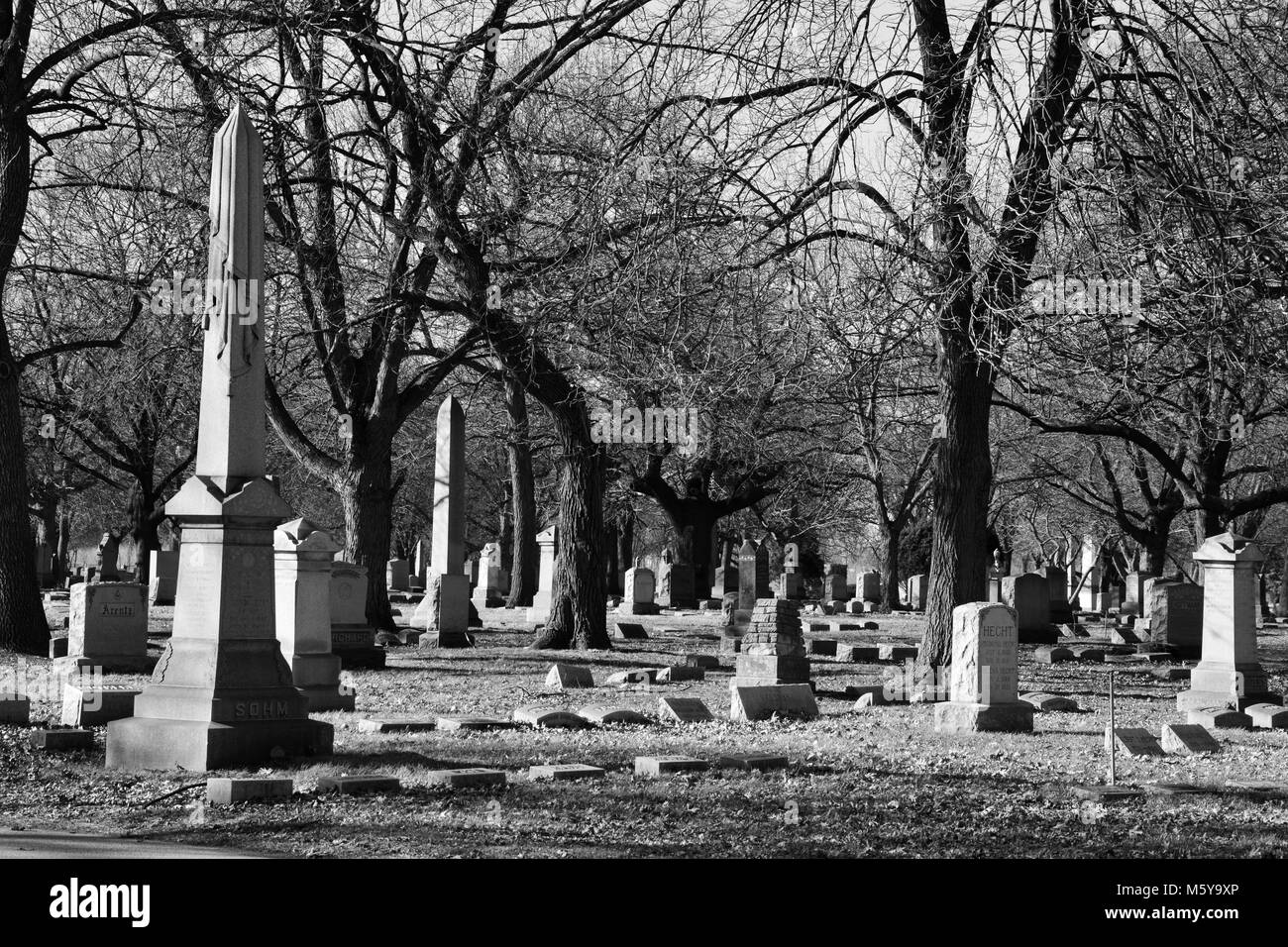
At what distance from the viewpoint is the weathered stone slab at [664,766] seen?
33.4ft

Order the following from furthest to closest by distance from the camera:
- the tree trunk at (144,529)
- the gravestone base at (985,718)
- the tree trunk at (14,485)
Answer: the tree trunk at (144,529) < the tree trunk at (14,485) < the gravestone base at (985,718)

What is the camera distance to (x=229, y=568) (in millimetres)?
10453

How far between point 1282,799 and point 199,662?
745cm

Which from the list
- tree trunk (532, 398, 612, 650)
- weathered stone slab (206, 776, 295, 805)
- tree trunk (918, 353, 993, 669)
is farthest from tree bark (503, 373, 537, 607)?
weathered stone slab (206, 776, 295, 805)

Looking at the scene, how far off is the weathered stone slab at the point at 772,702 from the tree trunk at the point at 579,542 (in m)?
7.79

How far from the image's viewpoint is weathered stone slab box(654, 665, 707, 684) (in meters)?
18.5

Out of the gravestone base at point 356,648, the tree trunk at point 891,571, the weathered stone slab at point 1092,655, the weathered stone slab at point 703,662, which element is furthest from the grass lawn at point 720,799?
the tree trunk at point 891,571

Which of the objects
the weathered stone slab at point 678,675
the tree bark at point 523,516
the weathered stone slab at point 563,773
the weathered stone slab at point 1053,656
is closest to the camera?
the weathered stone slab at point 563,773

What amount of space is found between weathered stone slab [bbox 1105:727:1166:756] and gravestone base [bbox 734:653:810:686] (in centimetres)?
554

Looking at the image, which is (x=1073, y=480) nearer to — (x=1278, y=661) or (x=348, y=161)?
(x=1278, y=661)

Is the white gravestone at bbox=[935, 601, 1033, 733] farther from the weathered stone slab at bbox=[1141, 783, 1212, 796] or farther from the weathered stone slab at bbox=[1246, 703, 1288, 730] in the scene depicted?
the weathered stone slab at bbox=[1141, 783, 1212, 796]

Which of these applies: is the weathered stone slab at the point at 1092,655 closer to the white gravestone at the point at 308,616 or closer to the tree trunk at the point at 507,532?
the white gravestone at the point at 308,616

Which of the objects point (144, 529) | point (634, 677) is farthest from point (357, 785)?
point (144, 529)
